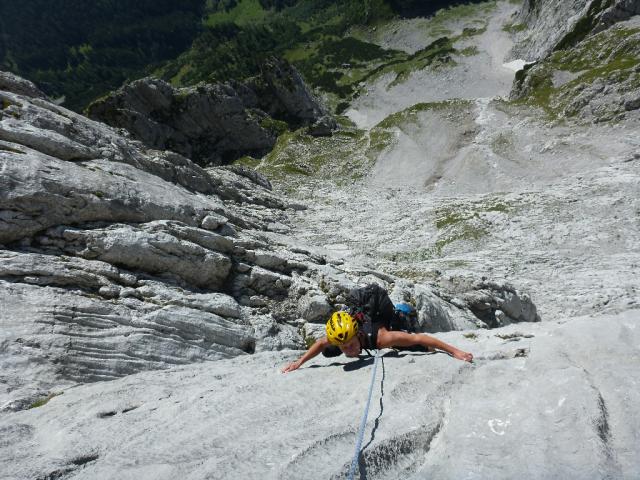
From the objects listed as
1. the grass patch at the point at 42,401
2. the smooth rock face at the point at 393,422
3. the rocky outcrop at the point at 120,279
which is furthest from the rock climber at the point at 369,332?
the grass patch at the point at 42,401

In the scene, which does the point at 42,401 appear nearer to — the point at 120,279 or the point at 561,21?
the point at 120,279

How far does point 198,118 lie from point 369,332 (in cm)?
9987

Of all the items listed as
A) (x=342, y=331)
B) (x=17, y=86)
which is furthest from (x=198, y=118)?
(x=342, y=331)

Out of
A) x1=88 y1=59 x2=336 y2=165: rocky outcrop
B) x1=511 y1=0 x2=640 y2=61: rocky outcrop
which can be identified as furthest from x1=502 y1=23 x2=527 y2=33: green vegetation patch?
x1=88 y1=59 x2=336 y2=165: rocky outcrop

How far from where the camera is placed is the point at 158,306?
14.4 metres

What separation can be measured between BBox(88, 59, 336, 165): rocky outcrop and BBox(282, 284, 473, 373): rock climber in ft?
279

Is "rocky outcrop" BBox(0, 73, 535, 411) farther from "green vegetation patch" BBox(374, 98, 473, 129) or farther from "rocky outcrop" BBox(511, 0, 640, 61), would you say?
Result: "rocky outcrop" BBox(511, 0, 640, 61)

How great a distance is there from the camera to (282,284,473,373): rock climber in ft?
29.9

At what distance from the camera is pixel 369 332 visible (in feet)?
33.3

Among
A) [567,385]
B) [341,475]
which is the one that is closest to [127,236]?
[341,475]

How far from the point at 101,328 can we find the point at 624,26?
100378mm

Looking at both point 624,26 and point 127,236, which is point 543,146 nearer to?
point 624,26

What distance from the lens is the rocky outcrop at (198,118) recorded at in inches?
3415

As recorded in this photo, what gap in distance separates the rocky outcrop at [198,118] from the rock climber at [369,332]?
279 ft
